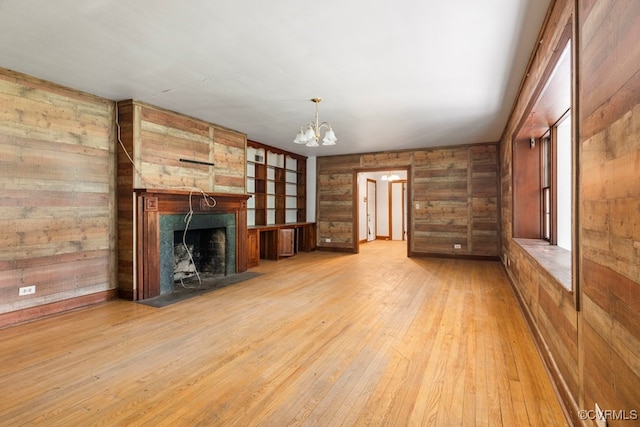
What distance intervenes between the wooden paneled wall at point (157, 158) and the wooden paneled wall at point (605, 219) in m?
4.10

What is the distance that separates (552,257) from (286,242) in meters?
5.07

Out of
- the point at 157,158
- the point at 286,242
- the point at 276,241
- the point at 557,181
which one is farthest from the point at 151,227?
the point at 557,181

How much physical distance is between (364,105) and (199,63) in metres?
2.07

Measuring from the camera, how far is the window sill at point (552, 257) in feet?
6.75

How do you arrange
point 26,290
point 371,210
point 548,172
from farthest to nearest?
point 371,210
point 548,172
point 26,290

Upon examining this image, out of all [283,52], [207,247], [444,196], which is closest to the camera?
[283,52]

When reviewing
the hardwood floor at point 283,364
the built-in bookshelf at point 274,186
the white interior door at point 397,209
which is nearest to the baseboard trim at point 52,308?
the hardwood floor at point 283,364

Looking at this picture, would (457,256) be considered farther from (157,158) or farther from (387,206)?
(157,158)

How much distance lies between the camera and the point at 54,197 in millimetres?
3455

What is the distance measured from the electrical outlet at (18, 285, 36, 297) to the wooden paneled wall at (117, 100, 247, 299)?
0.85 meters

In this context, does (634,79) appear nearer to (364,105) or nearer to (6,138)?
(364,105)

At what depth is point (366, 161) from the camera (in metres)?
7.62

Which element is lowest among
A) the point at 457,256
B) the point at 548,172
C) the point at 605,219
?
the point at 457,256

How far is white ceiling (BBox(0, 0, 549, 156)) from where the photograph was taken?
2168 mm
